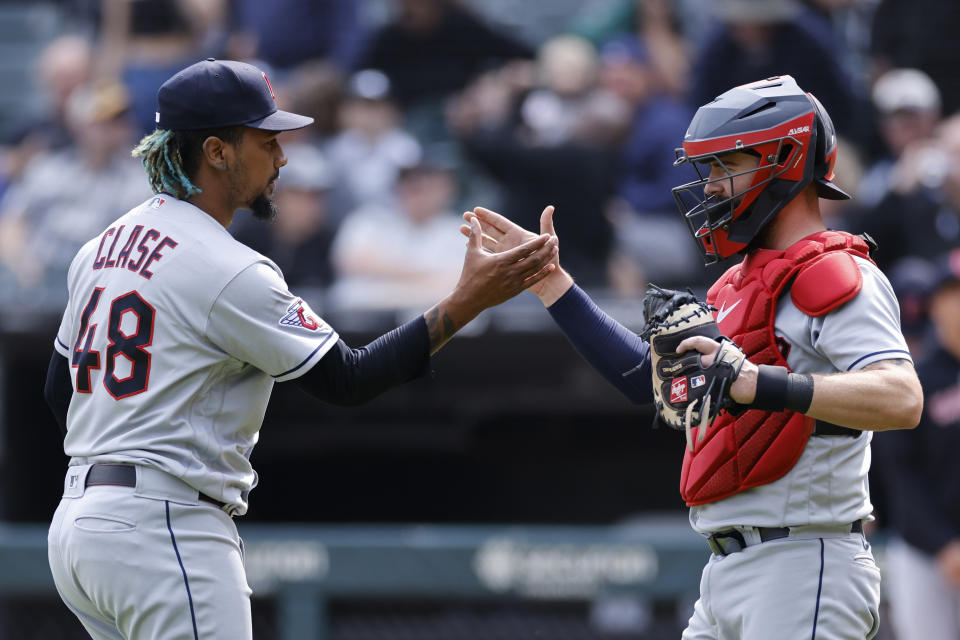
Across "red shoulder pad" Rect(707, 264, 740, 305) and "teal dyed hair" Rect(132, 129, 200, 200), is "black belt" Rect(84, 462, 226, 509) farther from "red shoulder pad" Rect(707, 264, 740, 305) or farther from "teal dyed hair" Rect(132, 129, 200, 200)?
"red shoulder pad" Rect(707, 264, 740, 305)

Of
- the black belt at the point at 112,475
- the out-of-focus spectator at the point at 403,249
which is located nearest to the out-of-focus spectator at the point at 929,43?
the out-of-focus spectator at the point at 403,249

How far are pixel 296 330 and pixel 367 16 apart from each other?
21.9 ft

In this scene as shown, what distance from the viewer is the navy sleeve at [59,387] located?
3.29 m

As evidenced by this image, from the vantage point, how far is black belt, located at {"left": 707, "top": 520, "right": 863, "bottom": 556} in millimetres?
2841

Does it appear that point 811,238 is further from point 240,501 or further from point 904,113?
point 904,113

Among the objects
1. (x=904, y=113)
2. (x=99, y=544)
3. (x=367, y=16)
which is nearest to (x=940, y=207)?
(x=904, y=113)

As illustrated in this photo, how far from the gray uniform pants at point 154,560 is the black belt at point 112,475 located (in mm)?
13

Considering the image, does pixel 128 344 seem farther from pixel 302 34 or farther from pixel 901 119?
pixel 302 34

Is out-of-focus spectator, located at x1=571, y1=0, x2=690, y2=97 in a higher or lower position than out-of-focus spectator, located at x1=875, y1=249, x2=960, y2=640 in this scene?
higher

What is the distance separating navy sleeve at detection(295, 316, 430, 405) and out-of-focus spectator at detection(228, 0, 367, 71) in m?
5.65

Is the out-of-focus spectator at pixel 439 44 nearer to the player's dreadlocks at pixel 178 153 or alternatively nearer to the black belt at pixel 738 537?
the player's dreadlocks at pixel 178 153

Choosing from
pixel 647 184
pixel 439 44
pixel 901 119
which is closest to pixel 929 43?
pixel 901 119

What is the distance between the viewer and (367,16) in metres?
9.23

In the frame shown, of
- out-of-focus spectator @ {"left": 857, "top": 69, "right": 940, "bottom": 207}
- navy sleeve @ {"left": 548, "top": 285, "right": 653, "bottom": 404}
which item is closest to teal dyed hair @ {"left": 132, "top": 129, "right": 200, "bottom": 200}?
navy sleeve @ {"left": 548, "top": 285, "right": 653, "bottom": 404}
